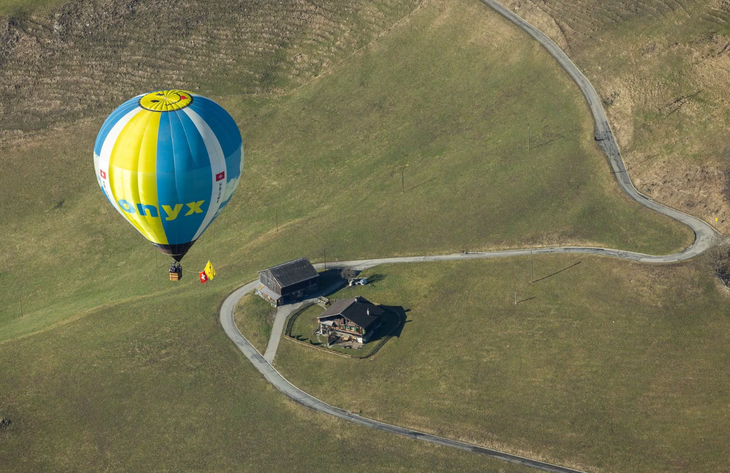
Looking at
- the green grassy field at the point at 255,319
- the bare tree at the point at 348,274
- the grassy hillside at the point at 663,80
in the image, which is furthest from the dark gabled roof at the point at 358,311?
the grassy hillside at the point at 663,80

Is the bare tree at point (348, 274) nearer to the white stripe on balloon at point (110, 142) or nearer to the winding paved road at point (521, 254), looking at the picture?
the winding paved road at point (521, 254)

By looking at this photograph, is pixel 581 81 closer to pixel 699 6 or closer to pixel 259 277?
pixel 699 6

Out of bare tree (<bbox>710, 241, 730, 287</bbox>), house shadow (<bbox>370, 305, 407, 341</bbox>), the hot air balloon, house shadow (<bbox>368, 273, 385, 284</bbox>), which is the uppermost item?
the hot air balloon

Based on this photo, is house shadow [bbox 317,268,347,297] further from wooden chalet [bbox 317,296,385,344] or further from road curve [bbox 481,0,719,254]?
road curve [bbox 481,0,719,254]

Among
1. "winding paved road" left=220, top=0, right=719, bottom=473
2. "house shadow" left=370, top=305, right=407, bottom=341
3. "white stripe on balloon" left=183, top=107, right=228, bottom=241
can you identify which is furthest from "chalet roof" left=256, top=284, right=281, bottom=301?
"white stripe on balloon" left=183, top=107, right=228, bottom=241

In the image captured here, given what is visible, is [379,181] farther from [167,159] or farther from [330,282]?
[167,159]

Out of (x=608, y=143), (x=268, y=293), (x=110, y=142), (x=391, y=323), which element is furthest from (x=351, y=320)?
(x=608, y=143)
